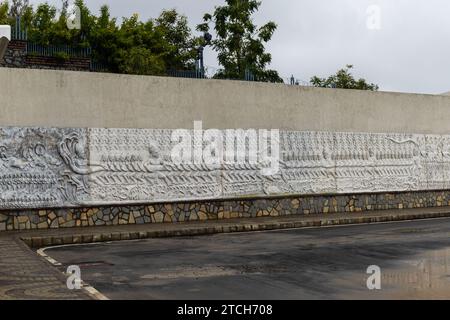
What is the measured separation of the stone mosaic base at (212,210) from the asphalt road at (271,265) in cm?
283

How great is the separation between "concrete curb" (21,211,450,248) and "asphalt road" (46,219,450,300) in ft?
2.39

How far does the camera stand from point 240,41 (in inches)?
1241

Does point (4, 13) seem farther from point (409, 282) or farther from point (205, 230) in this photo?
point (409, 282)

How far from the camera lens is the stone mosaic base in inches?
603

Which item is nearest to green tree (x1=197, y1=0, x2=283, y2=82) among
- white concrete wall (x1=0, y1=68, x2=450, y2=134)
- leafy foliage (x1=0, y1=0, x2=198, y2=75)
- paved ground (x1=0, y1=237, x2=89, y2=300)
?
leafy foliage (x1=0, y1=0, x2=198, y2=75)

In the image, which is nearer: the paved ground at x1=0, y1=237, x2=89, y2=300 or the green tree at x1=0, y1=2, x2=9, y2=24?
the paved ground at x1=0, y1=237, x2=89, y2=300

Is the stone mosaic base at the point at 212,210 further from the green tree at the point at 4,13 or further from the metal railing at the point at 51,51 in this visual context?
the green tree at the point at 4,13

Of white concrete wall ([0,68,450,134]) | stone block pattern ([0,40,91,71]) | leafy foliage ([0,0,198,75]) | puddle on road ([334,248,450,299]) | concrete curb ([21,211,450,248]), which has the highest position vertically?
leafy foliage ([0,0,198,75])

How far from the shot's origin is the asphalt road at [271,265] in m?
7.26

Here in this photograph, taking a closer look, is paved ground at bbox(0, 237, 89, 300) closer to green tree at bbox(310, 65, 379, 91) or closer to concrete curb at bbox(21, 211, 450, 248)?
concrete curb at bbox(21, 211, 450, 248)

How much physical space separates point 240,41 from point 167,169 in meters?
16.2

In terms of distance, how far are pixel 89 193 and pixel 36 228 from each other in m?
1.58
